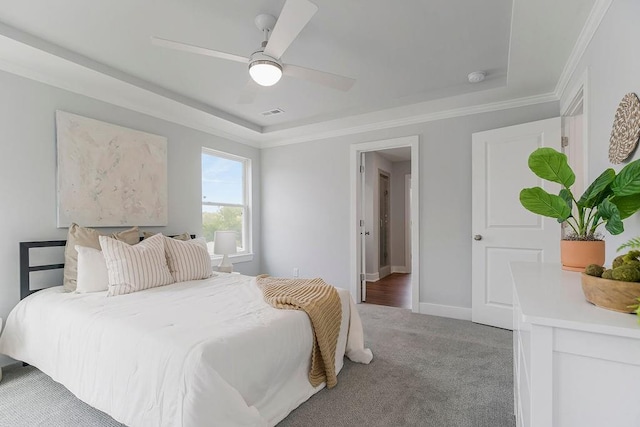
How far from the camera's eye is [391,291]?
5.01m

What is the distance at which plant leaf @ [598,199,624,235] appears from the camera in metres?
1.03

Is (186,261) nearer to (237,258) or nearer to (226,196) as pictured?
(237,258)

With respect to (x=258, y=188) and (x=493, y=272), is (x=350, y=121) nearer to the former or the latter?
(x=258, y=188)

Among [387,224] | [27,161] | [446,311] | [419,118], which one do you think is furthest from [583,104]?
[387,224]

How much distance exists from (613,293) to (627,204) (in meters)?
0.48

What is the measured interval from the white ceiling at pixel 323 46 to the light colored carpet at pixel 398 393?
2427 millimetres

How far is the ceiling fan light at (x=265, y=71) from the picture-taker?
204 centimetres

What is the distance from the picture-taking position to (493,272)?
3287 mm

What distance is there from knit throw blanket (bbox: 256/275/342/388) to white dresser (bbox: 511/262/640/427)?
1379mm

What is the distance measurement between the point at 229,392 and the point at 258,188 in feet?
12.8

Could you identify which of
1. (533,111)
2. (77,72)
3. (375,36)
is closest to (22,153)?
(77,72)

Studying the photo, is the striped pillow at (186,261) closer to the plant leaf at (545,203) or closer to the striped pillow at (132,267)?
the striped pillow at (132,267)

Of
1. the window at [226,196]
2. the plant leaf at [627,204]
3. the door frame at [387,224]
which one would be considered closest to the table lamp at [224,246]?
the window at [226,196]

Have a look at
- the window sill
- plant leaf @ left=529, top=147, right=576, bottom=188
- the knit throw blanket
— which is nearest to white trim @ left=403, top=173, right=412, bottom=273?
the window sill
